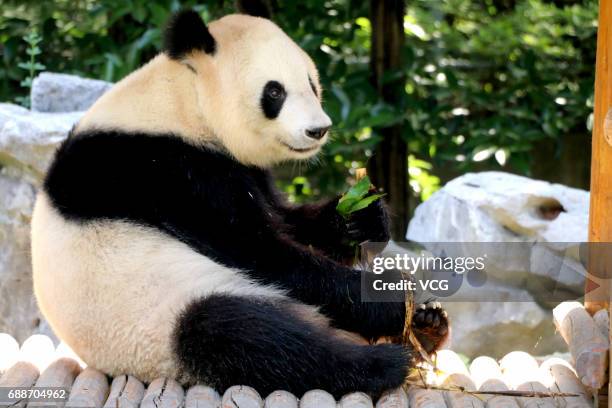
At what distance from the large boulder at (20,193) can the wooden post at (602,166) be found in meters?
3.10

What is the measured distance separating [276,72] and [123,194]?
0.84 meters

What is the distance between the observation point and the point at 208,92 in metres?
3.96

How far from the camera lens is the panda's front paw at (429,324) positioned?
13.3 feet

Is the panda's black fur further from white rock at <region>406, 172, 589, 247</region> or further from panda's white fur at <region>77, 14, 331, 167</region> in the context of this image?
white rock at <region>406, 172, 589, 247</region>

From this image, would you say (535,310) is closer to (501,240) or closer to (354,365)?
(501,240)

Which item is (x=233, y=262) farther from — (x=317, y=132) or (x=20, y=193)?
(x=20, y=193)

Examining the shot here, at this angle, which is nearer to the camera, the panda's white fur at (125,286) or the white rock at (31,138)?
the panda's white fur at (125,286)

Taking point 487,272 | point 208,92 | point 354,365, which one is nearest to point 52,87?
point 208,92

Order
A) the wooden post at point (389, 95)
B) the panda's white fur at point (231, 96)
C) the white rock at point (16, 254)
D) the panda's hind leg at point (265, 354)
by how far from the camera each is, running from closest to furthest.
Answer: the panda's hind leg at point (265, 354) → the panda's white fur at point (231, 96) → the white rock at point (16, 254) → the wooden post at point (389, 95)

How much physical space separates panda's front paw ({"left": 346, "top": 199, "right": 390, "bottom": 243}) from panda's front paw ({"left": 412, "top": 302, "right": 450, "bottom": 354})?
1.72 ft

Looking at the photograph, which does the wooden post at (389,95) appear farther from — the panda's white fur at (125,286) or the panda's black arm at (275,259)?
the panda's white fur at (125,286)

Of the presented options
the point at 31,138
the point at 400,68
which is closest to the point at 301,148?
the point at 31,138

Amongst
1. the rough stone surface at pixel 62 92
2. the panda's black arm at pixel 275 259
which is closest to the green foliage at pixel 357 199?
the panda's black arm at pixel 275 259

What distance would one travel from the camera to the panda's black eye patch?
399 centimetres
